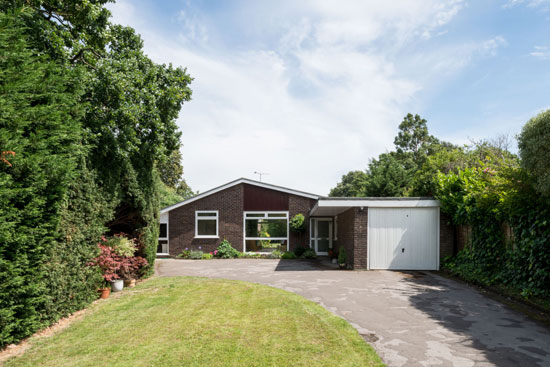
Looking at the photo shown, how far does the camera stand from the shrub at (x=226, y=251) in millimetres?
17844

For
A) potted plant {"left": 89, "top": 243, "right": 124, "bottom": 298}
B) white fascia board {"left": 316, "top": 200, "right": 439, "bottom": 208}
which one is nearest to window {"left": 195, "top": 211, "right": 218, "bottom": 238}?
white fascia board {"left": 316, "top": 200, "right": 439, "bottom": 208}

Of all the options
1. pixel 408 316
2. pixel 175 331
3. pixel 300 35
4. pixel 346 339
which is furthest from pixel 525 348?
pixel 300 35

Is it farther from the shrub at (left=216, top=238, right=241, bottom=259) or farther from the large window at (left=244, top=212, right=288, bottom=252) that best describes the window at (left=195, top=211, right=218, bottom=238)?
the large window at (left=244, top=212, right=288, bottom=252)

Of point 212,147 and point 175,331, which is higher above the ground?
point 212,147

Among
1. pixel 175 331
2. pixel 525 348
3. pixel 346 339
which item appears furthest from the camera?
pixel 175 331

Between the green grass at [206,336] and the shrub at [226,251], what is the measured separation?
10.4 meters

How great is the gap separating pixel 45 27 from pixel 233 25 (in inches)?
200

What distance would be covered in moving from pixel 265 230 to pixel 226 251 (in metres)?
2.49

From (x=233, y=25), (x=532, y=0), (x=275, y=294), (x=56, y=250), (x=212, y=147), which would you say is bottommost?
(x=275, y=294)

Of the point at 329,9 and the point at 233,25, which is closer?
the point at 329,9

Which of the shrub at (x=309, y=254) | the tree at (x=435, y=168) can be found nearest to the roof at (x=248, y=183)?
the shrub at (x=309, y=254)

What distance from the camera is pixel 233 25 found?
32.3 feet

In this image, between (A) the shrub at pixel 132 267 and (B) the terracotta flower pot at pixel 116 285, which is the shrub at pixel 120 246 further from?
(B) the terracotta flower pot at pixel 116 285

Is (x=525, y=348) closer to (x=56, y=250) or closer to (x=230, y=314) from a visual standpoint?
(x=230, y=314)
